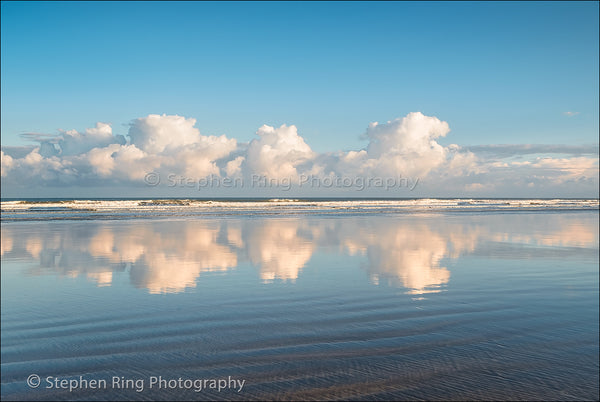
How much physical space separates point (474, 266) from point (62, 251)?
18.2 metres

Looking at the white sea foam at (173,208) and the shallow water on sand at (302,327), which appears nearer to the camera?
the shallow water on sand at (302,327)

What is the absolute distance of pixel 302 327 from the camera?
28.4 ft

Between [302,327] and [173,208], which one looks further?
[173,208]

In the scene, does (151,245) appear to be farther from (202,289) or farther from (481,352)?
(481,352)

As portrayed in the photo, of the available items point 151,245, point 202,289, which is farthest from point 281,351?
point 151,245

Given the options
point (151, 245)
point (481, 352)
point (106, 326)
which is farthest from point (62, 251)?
point (481, 352)

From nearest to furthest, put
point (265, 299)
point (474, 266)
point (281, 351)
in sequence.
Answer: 1. point (281, 351)
2. point (265, 299)
3. point (474, 266)

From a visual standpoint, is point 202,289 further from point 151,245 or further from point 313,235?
point 313,235

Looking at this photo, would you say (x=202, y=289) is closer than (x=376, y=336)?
No

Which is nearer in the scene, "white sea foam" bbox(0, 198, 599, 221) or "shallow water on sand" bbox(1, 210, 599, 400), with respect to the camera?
"shallow water on sand" bbox(1, 210, 599, 400)

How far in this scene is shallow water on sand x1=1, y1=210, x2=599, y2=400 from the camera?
20.3 feet

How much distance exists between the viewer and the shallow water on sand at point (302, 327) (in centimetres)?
619

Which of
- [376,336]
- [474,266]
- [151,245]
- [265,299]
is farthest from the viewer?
[151,245]

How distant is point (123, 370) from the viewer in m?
6.59
